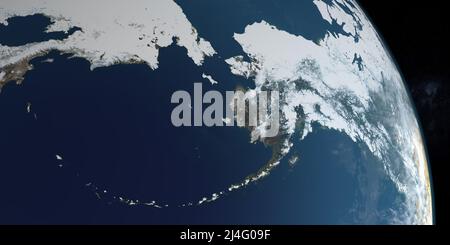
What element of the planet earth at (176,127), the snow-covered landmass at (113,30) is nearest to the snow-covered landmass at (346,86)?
the planet earth at (176,127)

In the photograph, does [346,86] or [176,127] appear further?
[346,86]

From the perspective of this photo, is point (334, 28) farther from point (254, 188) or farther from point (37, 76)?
point (37, 76)

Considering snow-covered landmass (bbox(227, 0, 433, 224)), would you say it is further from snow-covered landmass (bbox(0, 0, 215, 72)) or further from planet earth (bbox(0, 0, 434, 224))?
snow-covered landmass (bbox(0, 0, 215, 72))

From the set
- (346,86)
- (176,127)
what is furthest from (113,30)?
(346,86)

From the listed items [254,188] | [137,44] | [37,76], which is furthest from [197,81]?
[37,76]

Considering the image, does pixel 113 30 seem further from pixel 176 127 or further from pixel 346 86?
pixel 346 86

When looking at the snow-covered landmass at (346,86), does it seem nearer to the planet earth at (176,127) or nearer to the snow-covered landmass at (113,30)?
the planet earth at (176,127)

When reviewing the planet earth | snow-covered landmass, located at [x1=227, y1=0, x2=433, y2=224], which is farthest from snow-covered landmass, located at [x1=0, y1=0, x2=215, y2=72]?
snow-covered landmass, located at [x1=227, y1=0, x2=433, y2=224]
